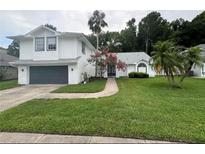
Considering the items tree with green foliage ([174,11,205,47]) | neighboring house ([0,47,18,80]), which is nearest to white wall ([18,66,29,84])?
neighboring house ([0,47,18,80])

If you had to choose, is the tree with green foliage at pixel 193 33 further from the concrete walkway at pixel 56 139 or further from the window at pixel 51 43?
the concrete walkway at pixel 56 139

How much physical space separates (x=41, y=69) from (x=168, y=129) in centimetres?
1780

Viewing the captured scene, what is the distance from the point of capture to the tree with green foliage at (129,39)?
164 feet

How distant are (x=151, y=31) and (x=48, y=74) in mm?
37169

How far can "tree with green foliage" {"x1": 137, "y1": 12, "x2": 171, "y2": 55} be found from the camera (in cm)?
5100

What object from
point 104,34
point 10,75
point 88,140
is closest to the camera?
point 88,140

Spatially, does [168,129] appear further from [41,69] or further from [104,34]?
[104,34]

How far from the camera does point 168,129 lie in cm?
563

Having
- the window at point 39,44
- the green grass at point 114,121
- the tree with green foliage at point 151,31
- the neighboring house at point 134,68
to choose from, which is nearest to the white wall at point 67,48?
the window at point 39,44
